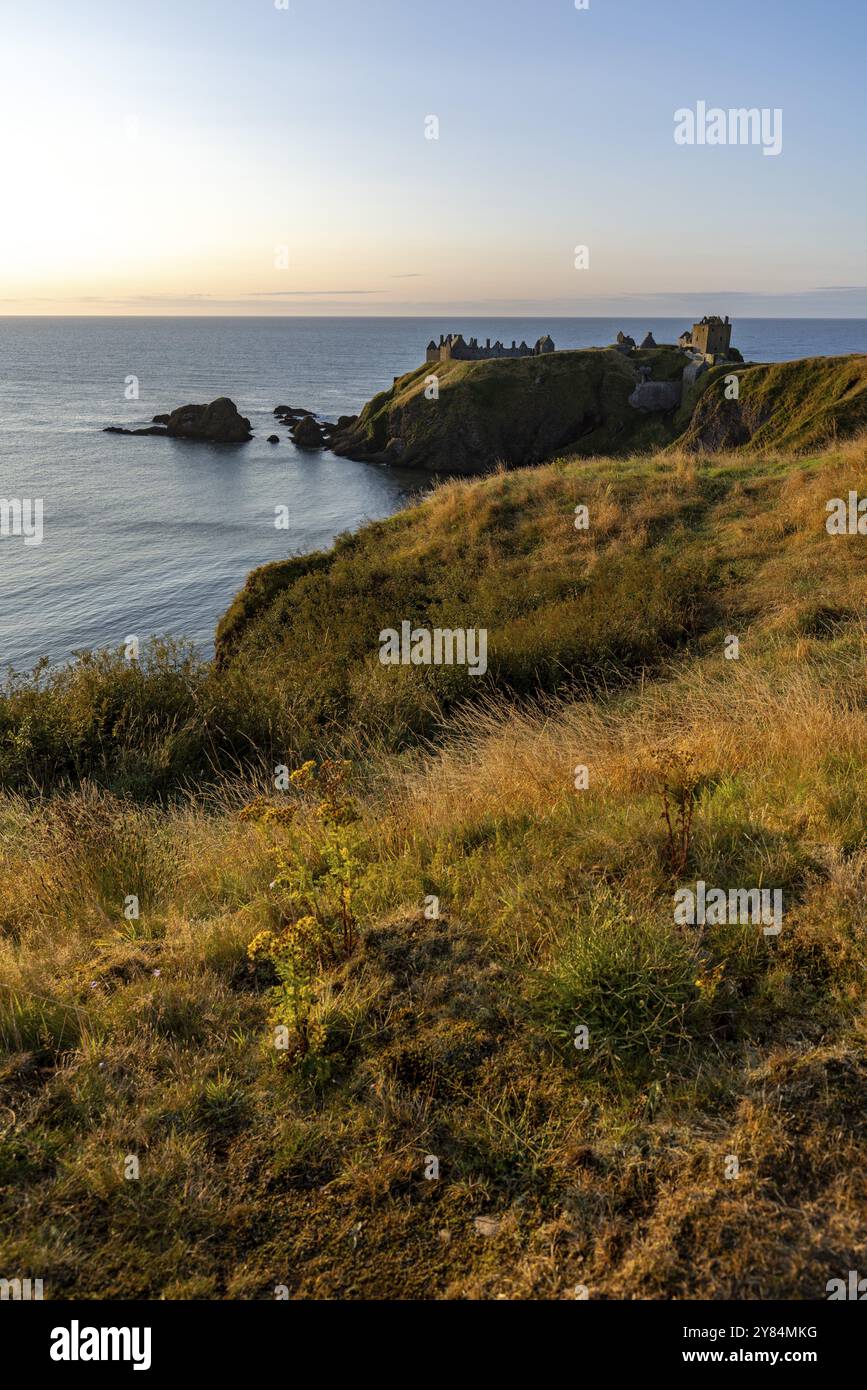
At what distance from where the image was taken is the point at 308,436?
85062 millimetres

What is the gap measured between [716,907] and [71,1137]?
3.36 m

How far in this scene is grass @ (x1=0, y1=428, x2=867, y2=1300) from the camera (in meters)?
2.67

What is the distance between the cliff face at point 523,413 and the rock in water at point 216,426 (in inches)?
733

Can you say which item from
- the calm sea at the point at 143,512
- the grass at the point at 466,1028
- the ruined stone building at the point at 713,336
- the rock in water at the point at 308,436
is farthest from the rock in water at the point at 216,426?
the grass at the point at 466,1028

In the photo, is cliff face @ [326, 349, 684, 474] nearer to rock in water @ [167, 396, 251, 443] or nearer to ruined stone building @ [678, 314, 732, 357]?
ruined stone building @ [678, 314, 732, 357]

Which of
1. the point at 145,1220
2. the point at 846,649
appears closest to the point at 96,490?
the point at 846,649

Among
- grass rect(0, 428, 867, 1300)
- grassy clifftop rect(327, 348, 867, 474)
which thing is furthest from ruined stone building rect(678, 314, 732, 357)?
grass rect(0, 428, 867, 1300)

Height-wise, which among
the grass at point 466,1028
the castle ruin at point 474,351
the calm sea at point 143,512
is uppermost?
the castle ruin at point 474,351

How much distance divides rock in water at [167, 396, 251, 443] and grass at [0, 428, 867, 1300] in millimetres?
83397

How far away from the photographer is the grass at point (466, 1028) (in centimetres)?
267

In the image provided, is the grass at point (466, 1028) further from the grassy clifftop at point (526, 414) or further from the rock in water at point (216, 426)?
the rock in water at point (216, 426)

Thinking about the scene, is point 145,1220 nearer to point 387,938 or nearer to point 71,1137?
point 71,1137

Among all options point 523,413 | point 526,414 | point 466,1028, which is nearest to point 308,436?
point 523,413

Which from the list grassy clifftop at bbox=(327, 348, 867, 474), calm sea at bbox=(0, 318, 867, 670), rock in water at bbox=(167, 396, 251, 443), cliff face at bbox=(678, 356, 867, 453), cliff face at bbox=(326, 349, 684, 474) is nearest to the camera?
calm sea at bbox=(0, 318, 867, 670)
